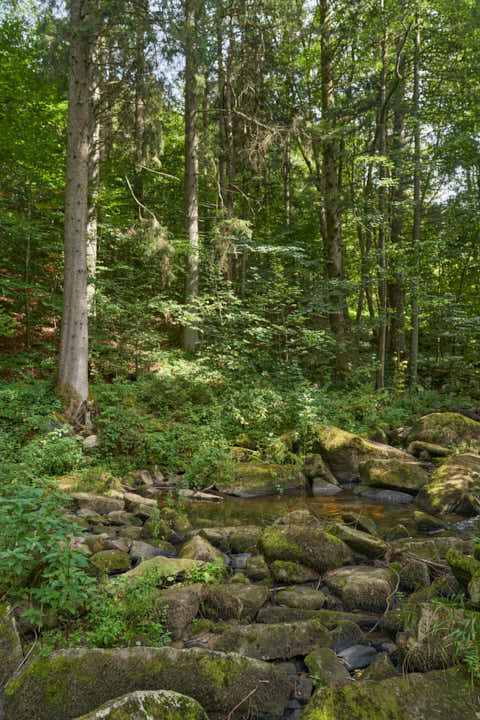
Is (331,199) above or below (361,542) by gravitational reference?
above

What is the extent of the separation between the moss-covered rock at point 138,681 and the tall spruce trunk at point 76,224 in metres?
6.57

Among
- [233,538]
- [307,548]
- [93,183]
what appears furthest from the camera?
[93,183]

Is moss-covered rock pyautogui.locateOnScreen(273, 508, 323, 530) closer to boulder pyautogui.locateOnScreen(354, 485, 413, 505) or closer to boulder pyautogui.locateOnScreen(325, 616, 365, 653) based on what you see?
boulder pyautogui.locateOnScreen(325, 616, 365, 653)

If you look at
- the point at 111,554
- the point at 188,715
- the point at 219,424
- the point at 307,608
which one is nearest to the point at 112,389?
the point at 219,424

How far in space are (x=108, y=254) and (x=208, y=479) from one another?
31.5ft

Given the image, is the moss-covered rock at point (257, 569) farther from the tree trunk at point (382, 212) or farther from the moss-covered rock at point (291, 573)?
the tree trunk at point (382, 212)

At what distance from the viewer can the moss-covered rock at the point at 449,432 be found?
9422 millimetres

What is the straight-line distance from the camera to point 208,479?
7.91 metres

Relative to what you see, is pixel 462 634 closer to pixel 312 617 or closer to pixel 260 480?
pixel 312 617

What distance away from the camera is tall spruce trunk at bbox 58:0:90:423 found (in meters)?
8.61

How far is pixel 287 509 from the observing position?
22.7 feet

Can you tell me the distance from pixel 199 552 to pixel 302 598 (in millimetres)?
1285

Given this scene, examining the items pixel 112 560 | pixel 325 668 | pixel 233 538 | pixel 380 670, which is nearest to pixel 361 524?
pixel 233 538

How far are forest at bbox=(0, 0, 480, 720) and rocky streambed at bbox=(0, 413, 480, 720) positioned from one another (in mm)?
20
